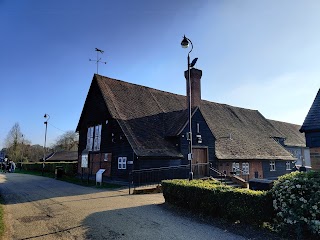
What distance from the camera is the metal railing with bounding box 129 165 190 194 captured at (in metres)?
19.5

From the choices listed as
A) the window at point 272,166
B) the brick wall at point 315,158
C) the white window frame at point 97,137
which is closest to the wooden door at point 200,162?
the white window frame at point 97,137

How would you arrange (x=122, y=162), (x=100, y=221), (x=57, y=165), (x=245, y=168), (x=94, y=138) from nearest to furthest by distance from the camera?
(x=100, y=221) → (x=122, y=162) → (x=94, y=138) → (x=245, y=168) → (x=57, y=165)

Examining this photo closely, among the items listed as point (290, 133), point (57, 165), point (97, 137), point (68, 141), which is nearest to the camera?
point (97, 137)

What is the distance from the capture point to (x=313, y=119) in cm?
1035

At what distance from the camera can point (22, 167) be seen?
54.7m

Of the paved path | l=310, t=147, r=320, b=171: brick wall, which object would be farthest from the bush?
l=310, t=147, r=320, b=171: brick wall

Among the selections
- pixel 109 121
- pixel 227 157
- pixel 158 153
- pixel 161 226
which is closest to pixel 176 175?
pixel 158 153

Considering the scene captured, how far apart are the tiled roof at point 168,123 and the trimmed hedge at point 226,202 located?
30.6 feet

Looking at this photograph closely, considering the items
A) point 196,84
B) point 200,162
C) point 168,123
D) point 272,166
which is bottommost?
point 272,166

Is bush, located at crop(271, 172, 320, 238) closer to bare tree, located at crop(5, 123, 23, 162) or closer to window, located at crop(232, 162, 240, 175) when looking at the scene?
window, located at crop(232, 162, 240, 175)

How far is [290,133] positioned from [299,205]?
39.6 m

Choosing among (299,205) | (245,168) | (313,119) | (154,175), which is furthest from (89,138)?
(299,205)

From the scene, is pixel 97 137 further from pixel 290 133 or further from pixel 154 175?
pixel 290 133

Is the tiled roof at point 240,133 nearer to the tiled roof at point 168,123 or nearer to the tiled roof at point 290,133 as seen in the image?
the tiled roof at point 168,123
